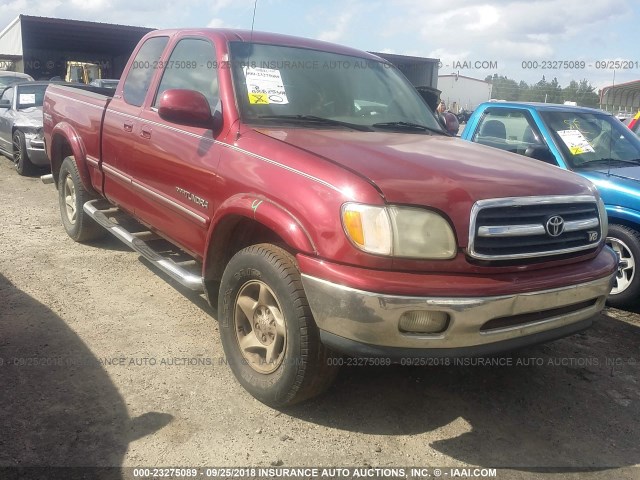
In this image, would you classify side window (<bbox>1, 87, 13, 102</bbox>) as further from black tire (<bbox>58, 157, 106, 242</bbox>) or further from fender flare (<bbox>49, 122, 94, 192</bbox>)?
fender flare (<bbox>49, 122, 94, 192</bbox>)

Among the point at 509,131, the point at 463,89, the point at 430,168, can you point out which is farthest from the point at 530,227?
the point at 463,89

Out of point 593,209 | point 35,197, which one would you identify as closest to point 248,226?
point 593,209

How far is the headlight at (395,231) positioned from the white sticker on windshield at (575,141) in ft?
10.9

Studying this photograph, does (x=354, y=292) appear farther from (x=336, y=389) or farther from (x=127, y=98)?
(x=127, y=98)

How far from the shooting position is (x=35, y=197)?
7.96 m

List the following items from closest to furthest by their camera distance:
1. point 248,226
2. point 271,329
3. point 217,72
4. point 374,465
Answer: point 374,465
point 271,329
point 248,226
point 217,72

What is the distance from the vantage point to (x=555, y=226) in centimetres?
281

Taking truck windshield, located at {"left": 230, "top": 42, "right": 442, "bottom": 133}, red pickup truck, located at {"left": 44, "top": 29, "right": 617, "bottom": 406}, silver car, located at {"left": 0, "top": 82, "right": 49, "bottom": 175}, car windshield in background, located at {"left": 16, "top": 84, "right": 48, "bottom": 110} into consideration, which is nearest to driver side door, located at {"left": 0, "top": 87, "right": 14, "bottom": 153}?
silver car, located at {"left": 0, "top": 82, "right": 49, "bottom": 175}

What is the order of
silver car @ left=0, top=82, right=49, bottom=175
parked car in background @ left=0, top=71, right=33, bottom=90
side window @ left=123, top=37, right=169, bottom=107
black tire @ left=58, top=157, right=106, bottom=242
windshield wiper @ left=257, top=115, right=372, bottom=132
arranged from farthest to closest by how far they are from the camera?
parked car in background @ left=0, top=71, right=33, bottom=90 → silver car @ left=0, top=82, right=49, bottom=175 → black tire @ left=58, top=157, right=106, bottom=242 → side window @ left=123, top=37, right=169, bottom=107 → windshield wiper @ left=257, top=115, right=372, bottom=132

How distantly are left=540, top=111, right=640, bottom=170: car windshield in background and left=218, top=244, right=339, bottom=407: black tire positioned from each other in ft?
11.2

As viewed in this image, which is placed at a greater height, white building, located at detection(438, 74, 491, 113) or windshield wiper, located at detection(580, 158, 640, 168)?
white building, located at detection(438, 74, 491, 113)

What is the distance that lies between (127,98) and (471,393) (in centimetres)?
341

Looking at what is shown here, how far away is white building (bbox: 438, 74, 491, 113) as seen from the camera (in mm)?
36156

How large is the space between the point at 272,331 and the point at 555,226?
4.92 feet
